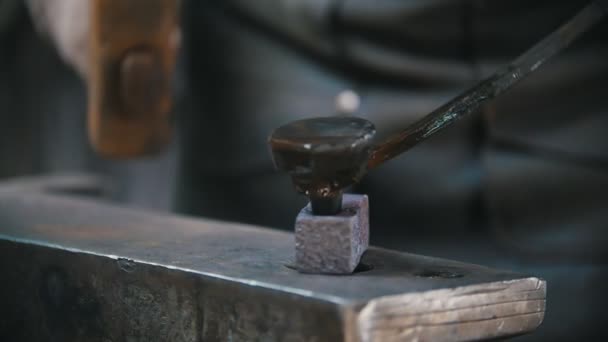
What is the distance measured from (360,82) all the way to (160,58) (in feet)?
0.96

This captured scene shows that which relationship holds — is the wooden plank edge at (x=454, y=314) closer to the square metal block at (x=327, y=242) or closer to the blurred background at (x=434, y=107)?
the square metal block at (x=327, y=242)

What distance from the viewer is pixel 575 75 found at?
45.6 inches

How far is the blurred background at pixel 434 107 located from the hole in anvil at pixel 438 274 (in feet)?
1.74

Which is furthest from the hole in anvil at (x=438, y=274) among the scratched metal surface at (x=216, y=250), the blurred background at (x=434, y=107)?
the blurred background at (x=434, y=107)

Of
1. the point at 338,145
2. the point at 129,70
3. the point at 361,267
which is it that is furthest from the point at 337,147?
the point at 129,70

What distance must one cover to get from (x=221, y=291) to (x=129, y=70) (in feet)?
1.69

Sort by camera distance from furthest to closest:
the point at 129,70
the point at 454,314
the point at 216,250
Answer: the point at 129,70 < the point at 216,250 < the point at 454,314

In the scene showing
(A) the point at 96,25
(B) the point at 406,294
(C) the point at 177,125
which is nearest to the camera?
(B) the point at 406,294

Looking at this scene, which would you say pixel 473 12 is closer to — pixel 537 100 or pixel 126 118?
pixel 537 100

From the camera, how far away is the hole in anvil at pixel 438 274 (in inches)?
26.1

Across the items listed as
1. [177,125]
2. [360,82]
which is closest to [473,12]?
[360,82]

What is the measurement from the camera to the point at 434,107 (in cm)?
120

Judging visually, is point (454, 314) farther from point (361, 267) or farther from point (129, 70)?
point (129, 70)

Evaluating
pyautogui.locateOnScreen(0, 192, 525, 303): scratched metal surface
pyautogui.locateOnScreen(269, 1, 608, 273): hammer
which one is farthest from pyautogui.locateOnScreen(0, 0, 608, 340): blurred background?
pyautogui.locateOnScreen(269, 1, 608, 273): hammer
